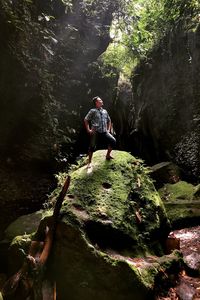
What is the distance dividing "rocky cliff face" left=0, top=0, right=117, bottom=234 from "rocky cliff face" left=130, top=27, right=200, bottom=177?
285cm

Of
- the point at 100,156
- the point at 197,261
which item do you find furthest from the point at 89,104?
the point at 197,261

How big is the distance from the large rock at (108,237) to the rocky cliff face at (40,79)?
495cm

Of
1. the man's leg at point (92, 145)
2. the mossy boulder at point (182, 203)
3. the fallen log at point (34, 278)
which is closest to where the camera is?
the fallen log at point (34, 278)

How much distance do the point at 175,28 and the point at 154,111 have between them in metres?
3.63

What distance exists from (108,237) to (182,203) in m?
4.52

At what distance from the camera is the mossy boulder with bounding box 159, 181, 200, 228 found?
8.52 meters

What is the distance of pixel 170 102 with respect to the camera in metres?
13.0

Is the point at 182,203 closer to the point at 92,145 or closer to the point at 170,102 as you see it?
the point at 92,145

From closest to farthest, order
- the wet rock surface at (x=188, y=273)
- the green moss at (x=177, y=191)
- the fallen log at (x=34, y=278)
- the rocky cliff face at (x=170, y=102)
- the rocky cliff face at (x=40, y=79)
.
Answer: the fallen log at (x=34, y=278), the wet rock surface at (x=188, y=273), the rocky cliff face at (x=40, y=79), the green moss at (x=177, y=191), the rocky cliff face at (x=170, y=102)

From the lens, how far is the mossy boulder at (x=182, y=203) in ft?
27.9

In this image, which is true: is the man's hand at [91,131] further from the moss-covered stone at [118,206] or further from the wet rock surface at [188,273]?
the wet rock surface at [188,273]

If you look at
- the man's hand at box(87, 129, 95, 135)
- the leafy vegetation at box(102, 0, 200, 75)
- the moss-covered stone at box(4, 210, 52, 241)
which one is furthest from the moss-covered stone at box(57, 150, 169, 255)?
the leafy vegetation at box(102, 0, 200, 75)

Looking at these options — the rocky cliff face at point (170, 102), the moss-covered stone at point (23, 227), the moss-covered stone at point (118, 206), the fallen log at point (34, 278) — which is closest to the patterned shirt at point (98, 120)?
the moss-covered stone at point (118, 206)

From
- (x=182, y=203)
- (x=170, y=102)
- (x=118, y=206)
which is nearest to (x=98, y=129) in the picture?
(x=118, y=206)
